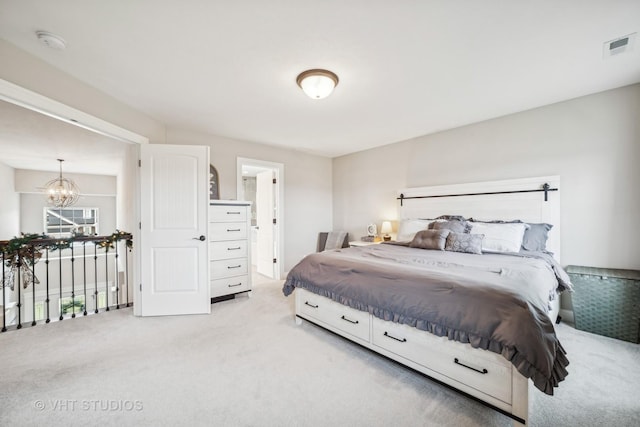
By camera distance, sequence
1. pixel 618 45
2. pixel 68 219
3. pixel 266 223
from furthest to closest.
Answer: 1. pixel 68 219
2. pixel 266 223
3. pixel 618 45

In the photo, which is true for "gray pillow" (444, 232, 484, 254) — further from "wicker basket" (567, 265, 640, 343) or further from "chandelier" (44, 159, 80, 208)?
"chandelier" (44, 159, 80, 208)

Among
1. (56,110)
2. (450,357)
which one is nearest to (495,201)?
(450,357)

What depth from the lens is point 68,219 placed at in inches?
288

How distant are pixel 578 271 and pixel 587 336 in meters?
0.60

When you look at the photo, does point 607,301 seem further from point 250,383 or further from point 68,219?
point 68,219

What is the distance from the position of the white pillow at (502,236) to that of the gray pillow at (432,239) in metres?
0.40

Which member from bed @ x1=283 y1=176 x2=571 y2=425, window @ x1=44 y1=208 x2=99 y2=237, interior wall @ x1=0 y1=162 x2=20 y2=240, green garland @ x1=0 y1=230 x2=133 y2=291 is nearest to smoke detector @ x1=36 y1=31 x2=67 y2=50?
green garland @ x1=0 y1=230 x2=133 y2=291

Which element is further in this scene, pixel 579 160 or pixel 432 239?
pixel 432 239

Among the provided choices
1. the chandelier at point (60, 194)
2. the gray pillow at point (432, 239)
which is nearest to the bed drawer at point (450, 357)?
the gray pillow at point (432, 239)

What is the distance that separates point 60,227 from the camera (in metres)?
7.13

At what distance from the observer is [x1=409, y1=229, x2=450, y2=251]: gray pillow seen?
2.90 metres

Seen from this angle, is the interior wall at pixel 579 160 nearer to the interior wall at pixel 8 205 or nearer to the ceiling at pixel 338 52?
the ceiling at pixel 338 52

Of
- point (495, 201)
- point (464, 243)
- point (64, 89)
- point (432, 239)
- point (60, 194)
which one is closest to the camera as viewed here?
point (64, 89)

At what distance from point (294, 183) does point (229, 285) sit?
221 cm
